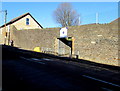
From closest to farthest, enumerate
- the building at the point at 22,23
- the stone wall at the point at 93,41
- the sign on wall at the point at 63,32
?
1. the stone wall at the point at 93,41
2. the sign on wall at the point at 63,32
3. the building at the point at 22,23

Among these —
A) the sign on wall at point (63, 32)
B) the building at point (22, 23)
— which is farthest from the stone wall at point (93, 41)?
the building at point (22, 23)

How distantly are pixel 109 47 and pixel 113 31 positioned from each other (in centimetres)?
174

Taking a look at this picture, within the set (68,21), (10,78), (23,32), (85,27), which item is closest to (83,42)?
(85,27)

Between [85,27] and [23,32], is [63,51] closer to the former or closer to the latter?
[85,27]

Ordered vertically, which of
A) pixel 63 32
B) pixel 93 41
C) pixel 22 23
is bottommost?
pixel 93 41

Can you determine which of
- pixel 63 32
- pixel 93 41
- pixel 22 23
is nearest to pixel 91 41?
pixel 93 41

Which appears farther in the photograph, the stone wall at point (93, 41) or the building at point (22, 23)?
the building at point (22, 23)

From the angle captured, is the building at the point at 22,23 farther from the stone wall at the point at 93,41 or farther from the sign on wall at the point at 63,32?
the sign on wall at the point at 63,32

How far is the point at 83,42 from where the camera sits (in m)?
17.6

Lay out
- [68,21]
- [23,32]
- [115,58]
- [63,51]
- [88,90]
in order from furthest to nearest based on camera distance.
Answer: [68,21] < [23,32] < [63,51] < [115,58] < [88,90]

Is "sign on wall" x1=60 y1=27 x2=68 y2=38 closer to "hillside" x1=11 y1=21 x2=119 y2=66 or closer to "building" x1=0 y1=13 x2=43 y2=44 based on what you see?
"hillside" x1=11 y1=21 x2=119 y2=66

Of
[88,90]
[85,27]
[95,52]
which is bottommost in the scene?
[88,90]

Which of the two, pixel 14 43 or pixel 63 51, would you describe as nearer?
pixel 63 51

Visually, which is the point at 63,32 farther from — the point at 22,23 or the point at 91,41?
the point at 22,23
